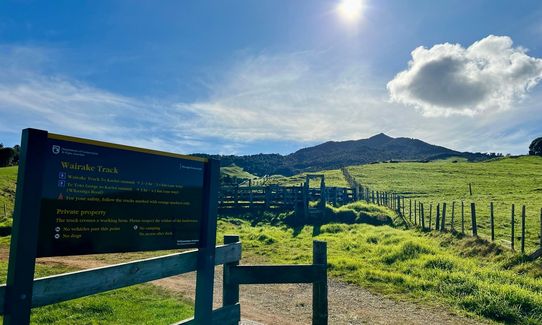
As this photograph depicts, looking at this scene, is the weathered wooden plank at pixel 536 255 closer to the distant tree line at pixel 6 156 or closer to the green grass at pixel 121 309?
the green grass at pixel 121 309

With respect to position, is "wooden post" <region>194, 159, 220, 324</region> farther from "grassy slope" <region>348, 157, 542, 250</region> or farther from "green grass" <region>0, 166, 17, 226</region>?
"green grass" <region>0, 166, 17, 226</region>

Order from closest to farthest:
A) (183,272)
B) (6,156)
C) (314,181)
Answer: (183,272)
(314,181)
(6,156)

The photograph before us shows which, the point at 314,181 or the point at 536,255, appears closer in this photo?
the point at 536,255

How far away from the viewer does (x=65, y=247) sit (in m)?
3.13

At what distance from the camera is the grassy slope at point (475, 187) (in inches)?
899

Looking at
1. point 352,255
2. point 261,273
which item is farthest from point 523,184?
point 261,273

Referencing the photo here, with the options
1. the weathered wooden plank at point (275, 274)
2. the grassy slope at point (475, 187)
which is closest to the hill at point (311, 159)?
the grassy slope at point (475, 187)

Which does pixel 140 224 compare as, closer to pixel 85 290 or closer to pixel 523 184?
pixel 85 290

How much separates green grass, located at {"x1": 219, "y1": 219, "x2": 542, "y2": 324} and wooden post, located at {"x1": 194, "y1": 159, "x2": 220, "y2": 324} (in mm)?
5916

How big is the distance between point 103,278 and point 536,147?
123131 millimetres

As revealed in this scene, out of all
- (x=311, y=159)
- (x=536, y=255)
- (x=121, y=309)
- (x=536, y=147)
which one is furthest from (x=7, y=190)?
(x=311, y=159)

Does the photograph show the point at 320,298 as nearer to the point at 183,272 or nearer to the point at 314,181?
the point at 183,272

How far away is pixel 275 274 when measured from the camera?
186 inches

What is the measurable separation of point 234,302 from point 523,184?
51279 mm
